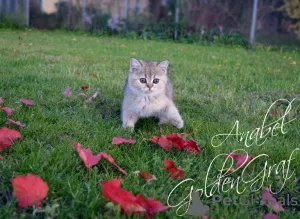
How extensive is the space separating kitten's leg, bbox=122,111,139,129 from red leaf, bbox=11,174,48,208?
1385mm

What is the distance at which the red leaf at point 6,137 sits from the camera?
212 centimetres

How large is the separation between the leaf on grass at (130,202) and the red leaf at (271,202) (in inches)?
23.1

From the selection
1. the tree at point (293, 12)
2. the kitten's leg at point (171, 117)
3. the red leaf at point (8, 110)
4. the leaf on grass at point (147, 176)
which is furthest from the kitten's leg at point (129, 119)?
the tree at point (293, 12)

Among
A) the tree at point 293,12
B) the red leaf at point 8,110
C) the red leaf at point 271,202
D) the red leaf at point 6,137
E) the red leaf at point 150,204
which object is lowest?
the red leaf at point 271,202

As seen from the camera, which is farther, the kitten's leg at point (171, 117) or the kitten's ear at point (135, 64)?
the kitten's ear at point (135, 64)

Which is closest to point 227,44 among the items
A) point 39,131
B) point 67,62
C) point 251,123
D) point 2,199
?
point 67,62

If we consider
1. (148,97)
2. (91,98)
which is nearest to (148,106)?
(148,97)

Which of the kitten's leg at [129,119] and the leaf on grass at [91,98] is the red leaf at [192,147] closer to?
the kitten's leg at [129,119]

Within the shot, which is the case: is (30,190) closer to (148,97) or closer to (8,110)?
(8,110)

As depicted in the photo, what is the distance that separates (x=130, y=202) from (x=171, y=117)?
1.52m

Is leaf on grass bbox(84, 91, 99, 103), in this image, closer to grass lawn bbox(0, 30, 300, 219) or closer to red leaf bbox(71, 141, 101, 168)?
grass lawn bbox(0, 30, 300, 219)

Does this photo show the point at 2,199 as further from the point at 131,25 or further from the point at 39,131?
the point at 131,25

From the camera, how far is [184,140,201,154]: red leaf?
2.30 metres

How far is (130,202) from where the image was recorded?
1.51m
